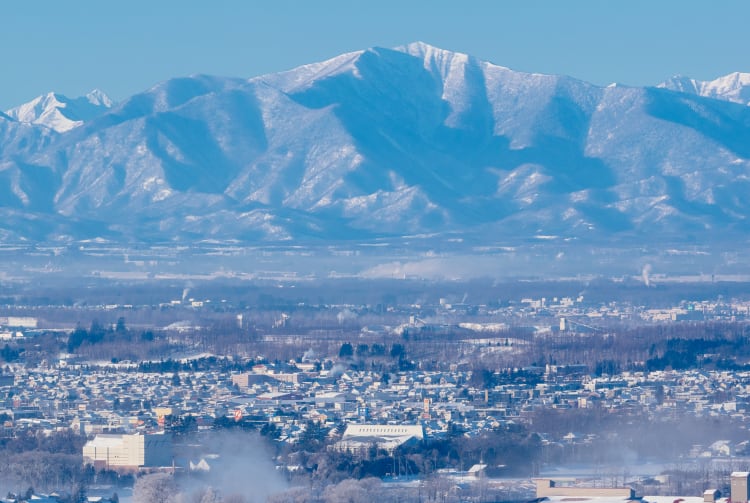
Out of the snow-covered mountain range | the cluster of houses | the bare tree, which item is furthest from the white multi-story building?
the snow-covered mountain range

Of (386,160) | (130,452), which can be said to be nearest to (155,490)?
(130,452)

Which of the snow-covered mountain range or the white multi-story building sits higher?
the snow-covered mountain range

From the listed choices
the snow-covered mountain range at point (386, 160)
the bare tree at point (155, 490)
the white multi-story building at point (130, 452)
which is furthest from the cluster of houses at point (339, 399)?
the snow-covered mountain range at point (386, 160)

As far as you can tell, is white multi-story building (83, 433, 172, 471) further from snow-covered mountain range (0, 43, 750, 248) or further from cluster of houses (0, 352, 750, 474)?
snow-covered mountain range (0, 43, 750, 248)

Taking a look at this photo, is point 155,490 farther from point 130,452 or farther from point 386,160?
point 386,160

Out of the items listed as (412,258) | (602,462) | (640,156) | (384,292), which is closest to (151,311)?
(384,292)

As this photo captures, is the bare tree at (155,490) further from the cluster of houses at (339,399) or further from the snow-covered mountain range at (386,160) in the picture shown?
the snow-covered mountain range at (386,160)

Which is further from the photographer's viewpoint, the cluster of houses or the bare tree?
the cluster of houses

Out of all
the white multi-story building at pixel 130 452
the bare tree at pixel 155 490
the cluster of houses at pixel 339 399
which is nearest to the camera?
the bare tree at pixel 155 490
